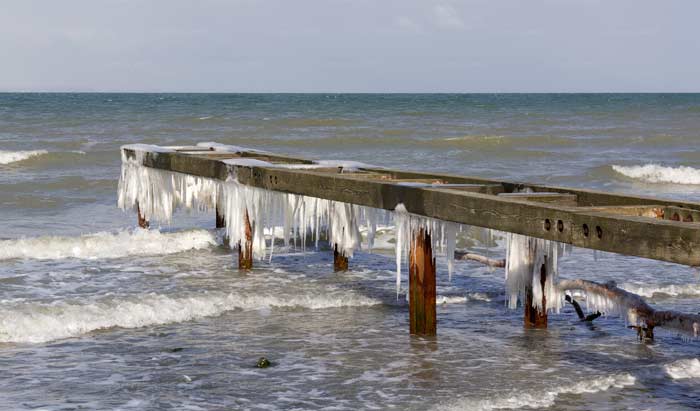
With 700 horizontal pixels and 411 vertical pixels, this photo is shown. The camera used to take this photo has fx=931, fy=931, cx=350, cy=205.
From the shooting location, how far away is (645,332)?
327 inches

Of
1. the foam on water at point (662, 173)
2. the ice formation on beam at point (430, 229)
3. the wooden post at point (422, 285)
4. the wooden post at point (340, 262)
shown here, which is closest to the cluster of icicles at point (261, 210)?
the ice formation on beam at point (430, 229)

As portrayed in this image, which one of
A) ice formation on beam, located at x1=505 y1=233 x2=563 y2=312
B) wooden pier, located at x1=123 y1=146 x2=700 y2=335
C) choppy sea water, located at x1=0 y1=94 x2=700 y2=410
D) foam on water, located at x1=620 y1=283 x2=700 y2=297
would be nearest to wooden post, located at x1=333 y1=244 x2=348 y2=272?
choppy sea water, located at x1=0 y1=94 x2=700 y2=410

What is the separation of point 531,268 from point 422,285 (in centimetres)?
96

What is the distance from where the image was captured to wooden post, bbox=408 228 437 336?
8.11 m

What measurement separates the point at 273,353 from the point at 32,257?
625 centimetres

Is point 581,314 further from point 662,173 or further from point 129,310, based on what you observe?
point 662,173

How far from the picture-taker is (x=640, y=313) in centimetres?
815

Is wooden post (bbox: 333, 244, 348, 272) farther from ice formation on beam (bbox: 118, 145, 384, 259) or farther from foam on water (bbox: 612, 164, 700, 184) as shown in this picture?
foam on water (bbox: 612, 164, 700, 184)

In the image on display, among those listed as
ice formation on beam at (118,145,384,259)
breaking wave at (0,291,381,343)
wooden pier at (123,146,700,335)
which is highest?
wooden pier at (123,146,700,335)

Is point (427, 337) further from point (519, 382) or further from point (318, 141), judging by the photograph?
point (318, 141)

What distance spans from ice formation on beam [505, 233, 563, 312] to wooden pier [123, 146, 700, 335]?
15.9 inches

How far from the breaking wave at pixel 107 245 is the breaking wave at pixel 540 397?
7.85 m

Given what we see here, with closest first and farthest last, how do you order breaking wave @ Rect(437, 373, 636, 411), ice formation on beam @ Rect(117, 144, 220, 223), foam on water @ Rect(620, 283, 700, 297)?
1. breaking wave @ Rect(437, 373, 636, 411)
2. foam on water @ Rect(620, 283, 700, 297)
3. ice formation on beam @ Rect(117, 144, 220, 223)

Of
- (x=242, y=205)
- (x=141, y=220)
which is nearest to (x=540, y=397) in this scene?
(x=242, y=205)
